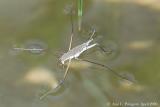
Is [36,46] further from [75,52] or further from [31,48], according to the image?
[75,52]

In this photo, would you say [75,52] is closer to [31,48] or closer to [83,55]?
[83,55]

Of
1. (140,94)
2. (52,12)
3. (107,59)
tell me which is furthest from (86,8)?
(140,94)

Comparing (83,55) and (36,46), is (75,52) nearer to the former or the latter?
(83,55)

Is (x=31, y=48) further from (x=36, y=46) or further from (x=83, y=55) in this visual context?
(x=83, y=55)

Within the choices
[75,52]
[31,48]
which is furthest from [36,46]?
[75,52]

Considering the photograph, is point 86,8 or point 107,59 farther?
point 86,8

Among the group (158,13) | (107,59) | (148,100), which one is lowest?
(148,100)

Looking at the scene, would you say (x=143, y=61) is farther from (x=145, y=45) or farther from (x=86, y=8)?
(x=86, y=8)

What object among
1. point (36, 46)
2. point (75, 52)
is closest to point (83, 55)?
point (75, 52)
